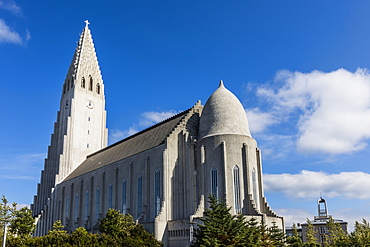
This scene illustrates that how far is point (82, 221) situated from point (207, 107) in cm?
2886

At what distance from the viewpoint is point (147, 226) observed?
44.8m

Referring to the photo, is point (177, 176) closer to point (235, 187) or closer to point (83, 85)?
point (235, 187)

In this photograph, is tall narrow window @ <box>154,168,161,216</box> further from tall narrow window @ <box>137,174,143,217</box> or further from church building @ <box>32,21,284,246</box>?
tall narrow window @ <box>137,174,143,217</box>

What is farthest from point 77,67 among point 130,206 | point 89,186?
point 130,206

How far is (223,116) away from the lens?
47.7 meters

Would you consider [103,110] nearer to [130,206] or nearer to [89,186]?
[89,186]

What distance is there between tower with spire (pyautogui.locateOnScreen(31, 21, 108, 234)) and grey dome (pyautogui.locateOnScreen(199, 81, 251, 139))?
3686 cm

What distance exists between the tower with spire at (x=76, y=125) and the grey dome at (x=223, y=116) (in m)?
36.9

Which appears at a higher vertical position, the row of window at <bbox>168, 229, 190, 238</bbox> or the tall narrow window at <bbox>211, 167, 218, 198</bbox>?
the tall narrow window at <bbox>211, 167, 218, 198</bbox>

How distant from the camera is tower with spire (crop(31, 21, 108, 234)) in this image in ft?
249

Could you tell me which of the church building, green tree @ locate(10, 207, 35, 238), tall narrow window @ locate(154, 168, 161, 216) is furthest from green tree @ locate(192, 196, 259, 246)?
green tree @ locate(10, 207, 35, 238)

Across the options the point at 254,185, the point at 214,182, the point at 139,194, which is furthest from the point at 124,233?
the point at 254,185

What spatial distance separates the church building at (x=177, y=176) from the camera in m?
43.8

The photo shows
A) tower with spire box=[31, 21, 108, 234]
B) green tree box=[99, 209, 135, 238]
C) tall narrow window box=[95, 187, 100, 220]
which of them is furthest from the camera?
tower with spire box=[31, 21, 108, 234]
